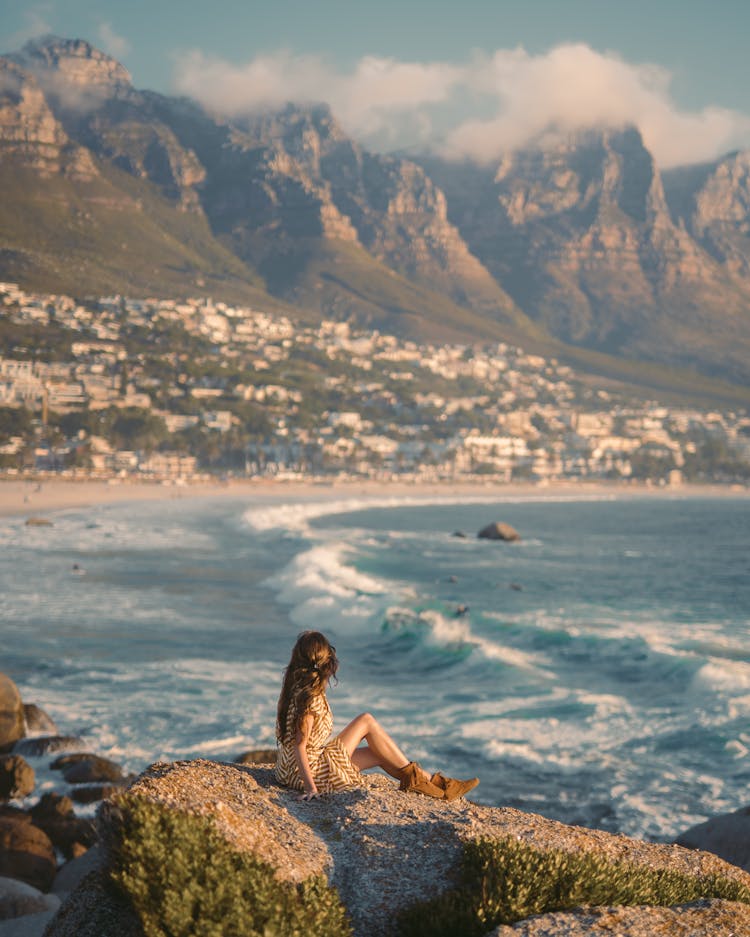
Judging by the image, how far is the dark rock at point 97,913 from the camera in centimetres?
577

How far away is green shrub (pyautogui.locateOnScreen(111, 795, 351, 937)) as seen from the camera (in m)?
5.29

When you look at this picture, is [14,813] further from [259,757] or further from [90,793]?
[259,757]

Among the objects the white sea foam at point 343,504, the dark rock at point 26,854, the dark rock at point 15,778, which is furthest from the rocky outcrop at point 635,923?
the white sea foam at point 343,504

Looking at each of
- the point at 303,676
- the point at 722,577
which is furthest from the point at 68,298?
the point at 303,676

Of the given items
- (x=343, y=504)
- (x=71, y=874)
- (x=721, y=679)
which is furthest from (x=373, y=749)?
(x=343, y=504)

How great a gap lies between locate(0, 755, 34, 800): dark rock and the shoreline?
63781 mm

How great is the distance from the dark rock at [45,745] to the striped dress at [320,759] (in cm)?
1092

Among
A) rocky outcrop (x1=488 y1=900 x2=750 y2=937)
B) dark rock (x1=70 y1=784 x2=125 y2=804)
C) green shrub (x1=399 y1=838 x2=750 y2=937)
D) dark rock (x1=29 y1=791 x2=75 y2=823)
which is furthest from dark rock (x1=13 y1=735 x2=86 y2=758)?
rocky outcrop (x1=488 y1=900 x2=750 y2=937)

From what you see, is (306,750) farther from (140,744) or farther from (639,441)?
(639,441)

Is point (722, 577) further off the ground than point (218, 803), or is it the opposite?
point (218, 803)

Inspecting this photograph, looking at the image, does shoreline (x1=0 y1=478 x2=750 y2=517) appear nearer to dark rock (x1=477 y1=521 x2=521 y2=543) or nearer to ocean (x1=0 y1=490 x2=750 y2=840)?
dark rock (x1=477 y1=521 x2=521 y2=543)

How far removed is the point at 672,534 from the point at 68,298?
128 meters

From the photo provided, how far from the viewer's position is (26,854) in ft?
39.3

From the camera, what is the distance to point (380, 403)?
7751 inches
